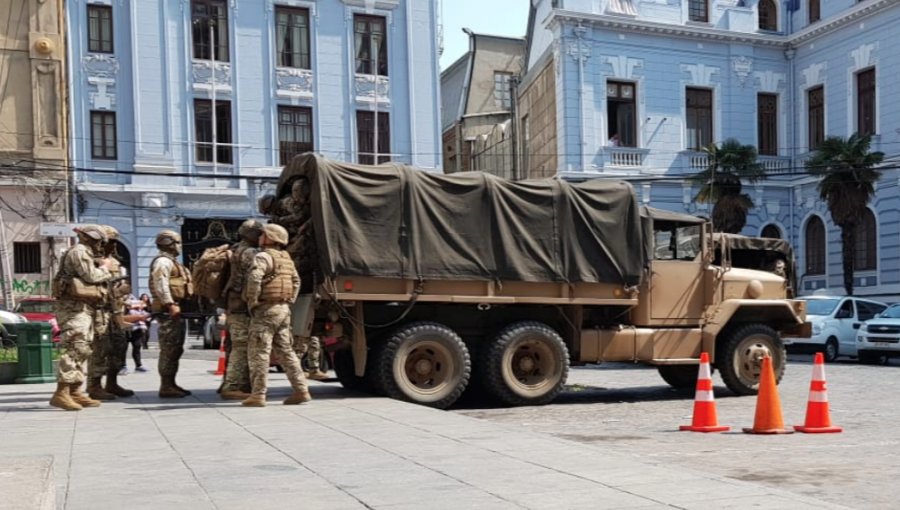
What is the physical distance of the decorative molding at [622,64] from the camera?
103 ft

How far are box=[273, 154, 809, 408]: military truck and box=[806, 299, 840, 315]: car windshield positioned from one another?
11.7 m

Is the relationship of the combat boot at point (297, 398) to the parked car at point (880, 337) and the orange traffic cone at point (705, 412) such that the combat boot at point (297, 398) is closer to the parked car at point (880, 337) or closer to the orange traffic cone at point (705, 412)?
the orange traffic cone at point (705, 412)

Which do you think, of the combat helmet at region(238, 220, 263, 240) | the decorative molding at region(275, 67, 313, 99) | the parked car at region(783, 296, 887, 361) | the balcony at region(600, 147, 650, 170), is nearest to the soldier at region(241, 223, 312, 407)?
the combat helmet at region(238, 220, 263, 240)

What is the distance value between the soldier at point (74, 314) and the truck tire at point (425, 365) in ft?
Result: 10.6

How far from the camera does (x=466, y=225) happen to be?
464 inches

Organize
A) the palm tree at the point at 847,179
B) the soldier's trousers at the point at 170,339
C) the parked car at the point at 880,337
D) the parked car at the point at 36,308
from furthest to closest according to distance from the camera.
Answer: the palm tree at the point at 847,179, the parked car at the point at 36,308, the parked car at the point at 880,337, the soldier's trousers at the point at 170,339

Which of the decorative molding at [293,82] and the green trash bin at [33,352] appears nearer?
the green trash bin at [33,352]

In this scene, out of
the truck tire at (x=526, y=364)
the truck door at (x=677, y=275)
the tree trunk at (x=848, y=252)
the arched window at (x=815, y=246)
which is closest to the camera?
the truck tire at (x=526, y=364)

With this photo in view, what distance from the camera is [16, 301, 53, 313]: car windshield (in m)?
24.4

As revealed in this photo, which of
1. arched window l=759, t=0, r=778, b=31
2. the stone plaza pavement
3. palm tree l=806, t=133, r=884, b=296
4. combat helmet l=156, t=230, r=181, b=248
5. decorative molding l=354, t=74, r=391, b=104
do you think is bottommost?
the stone plaza pavement

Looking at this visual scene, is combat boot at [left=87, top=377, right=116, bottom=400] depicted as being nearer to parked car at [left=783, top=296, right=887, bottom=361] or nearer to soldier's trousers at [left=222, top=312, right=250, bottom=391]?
soldier's trousers at [left=222, top=312, right=250, bottom=391]

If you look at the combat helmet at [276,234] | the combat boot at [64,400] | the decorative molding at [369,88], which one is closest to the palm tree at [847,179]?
the decorative molding at [369,88]

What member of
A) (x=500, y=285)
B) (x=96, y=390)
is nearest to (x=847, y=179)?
(x=500, y=285)

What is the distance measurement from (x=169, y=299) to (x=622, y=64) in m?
23.3
